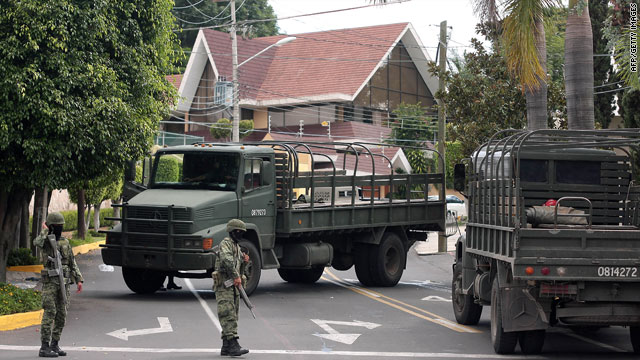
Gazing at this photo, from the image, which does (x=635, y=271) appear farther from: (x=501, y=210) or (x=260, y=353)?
(x=260, y=353)

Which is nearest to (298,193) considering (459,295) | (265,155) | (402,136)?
(265,155)

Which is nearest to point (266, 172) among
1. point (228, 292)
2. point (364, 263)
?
point (364, 263)

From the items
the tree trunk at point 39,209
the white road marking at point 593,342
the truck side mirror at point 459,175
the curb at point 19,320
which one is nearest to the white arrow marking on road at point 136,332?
the curb at point 19,320

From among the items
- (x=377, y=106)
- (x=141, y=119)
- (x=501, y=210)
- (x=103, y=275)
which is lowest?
(x=103, y=275)

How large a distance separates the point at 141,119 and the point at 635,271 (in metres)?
10.1

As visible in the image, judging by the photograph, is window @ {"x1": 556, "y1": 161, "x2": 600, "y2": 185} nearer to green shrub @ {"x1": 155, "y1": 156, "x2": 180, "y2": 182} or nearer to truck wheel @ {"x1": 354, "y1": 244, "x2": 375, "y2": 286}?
green shrub @ {"x1": 155, "y1": 156, "x2": 180, "y2": 182}

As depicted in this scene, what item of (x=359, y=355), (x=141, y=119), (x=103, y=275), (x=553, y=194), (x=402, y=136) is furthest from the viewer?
(x=402, y=136)

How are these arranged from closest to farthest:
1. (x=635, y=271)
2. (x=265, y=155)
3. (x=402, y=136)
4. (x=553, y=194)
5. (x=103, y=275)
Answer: (x=635, y=271), (x=553, y=194), (x=265, y=155), (x=103, y=275), (x=402, y=136)

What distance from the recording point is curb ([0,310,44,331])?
46.2 ft

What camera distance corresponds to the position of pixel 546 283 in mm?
11266

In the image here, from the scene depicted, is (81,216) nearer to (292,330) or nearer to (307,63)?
(292,330)

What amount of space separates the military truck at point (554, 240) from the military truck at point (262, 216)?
534cm

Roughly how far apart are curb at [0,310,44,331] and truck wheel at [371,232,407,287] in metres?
8.99

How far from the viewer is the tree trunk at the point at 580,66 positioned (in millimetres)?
18969
